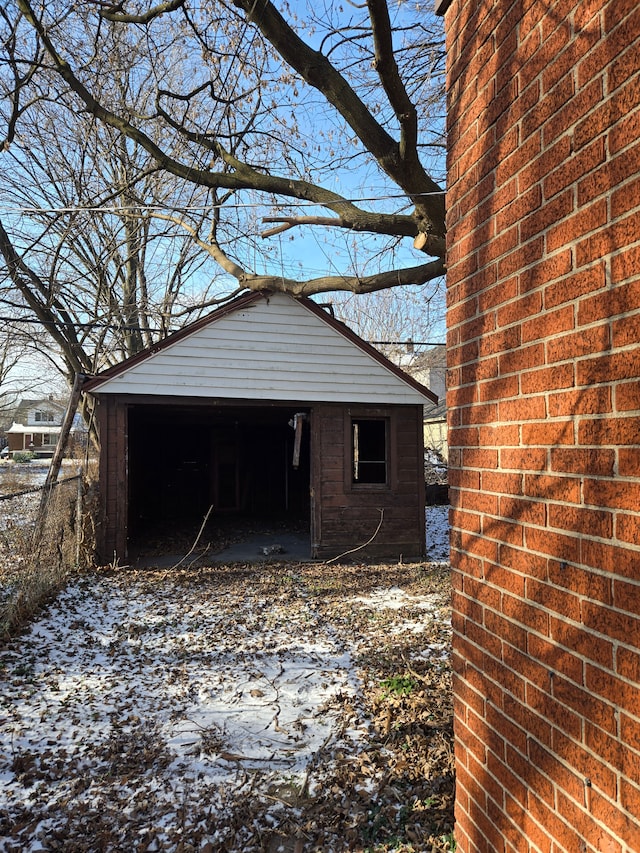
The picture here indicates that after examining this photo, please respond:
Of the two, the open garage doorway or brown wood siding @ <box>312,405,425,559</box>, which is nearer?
brown wood siding @ <box>312,405,425,559</box>

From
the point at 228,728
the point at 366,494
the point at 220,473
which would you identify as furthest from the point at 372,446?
the point at 228,728

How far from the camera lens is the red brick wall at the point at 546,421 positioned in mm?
1233

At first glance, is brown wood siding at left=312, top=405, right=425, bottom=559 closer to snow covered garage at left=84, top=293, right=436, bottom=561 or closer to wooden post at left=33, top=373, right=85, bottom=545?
snow covered garage at left=84, top=293, right=436, bottom=561

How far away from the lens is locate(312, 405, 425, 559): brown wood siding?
9.92 m

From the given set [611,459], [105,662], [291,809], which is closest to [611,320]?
[611,459]

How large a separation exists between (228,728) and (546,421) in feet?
12.0

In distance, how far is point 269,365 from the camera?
967 cm

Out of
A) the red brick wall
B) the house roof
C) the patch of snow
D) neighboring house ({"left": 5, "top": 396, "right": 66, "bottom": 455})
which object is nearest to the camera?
the red brick wall

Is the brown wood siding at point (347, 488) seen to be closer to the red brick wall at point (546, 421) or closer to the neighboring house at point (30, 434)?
the red brick wall at point (546, 421)

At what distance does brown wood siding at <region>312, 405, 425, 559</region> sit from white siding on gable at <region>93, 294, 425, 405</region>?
1.38 feet

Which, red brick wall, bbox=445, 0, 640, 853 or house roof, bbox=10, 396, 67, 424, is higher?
house roof, bbox=10, 396, 67, 424

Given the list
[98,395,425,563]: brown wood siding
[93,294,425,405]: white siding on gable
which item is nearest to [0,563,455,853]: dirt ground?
[98,395,425,563]: brown wood siding

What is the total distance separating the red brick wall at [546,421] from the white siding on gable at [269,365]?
7.66 m

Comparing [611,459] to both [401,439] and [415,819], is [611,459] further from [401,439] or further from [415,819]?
[401,439]
